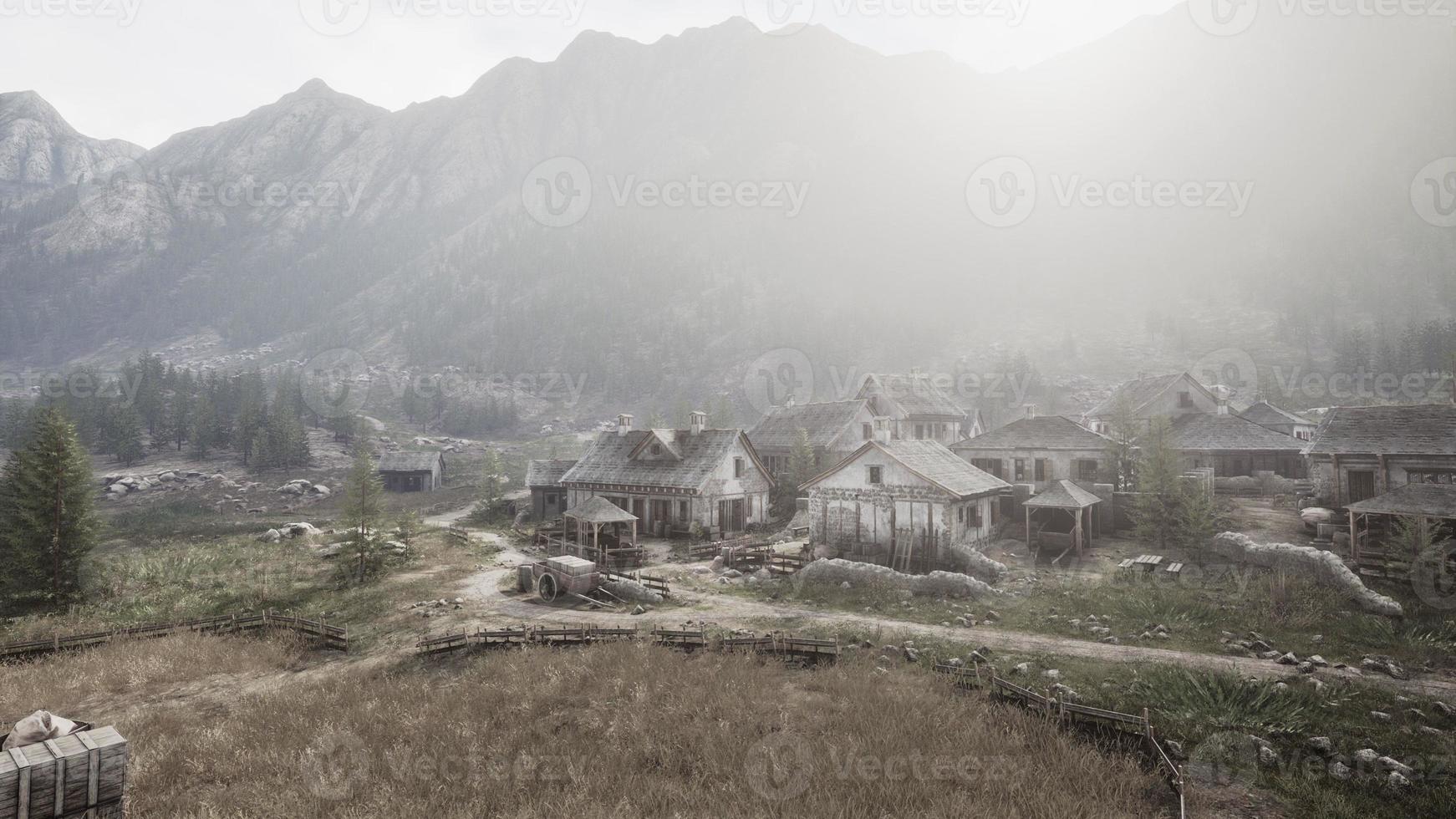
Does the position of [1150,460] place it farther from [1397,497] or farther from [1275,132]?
[1275,132]

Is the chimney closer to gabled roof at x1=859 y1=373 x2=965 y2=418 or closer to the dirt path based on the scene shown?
the dirt path

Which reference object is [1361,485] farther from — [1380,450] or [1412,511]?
[1412,511]

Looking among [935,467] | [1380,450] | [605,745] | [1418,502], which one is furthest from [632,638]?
[1380,450]

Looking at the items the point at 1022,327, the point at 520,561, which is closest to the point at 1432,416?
the point at 520,561

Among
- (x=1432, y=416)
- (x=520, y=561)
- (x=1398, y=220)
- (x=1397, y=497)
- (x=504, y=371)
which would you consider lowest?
(x=520, y=561)

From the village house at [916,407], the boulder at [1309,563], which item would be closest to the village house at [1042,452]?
the boulder at [1309,563]

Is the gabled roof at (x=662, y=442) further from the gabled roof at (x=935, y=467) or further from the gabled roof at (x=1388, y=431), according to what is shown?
the gabled roof at (x=1388, y=431)
